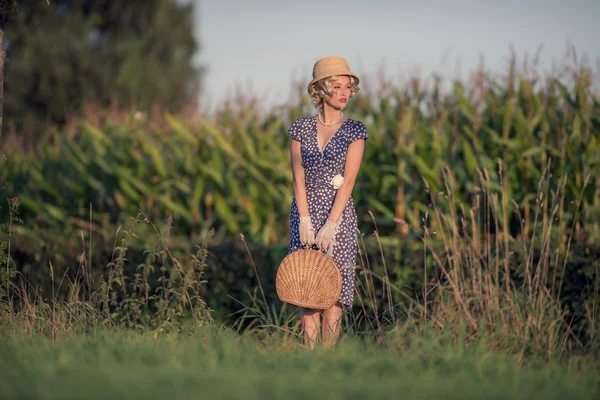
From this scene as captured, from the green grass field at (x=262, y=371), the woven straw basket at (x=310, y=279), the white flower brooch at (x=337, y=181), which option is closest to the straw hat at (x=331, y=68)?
the white flower brooch at (x=337, y=181)

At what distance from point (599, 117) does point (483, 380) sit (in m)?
3.50

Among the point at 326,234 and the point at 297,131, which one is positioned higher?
the point at 297,131

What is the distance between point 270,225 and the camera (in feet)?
22.3

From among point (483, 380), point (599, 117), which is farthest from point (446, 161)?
point (483, 380)

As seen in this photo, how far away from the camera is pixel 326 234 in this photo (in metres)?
3.97

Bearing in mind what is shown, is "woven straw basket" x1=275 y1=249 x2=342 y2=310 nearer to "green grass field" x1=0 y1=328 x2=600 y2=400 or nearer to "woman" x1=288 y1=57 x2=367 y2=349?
"woman" x1=288 y1=57 x2=367 y2=349

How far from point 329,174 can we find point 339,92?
0.47m

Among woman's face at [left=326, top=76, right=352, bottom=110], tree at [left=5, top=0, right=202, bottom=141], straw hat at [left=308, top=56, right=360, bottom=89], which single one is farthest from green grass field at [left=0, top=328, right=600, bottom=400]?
tree at [left=5, top=0, right=202, bottom=141]

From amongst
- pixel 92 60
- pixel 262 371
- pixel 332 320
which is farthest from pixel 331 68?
pixel 92 60

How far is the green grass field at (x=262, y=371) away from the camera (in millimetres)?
2680

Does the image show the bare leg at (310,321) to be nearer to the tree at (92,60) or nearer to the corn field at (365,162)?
the corn field at (365,162)

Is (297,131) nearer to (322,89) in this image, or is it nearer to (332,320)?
(322,89)

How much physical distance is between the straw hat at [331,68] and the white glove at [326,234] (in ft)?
2.76

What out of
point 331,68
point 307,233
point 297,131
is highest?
point 331,68
